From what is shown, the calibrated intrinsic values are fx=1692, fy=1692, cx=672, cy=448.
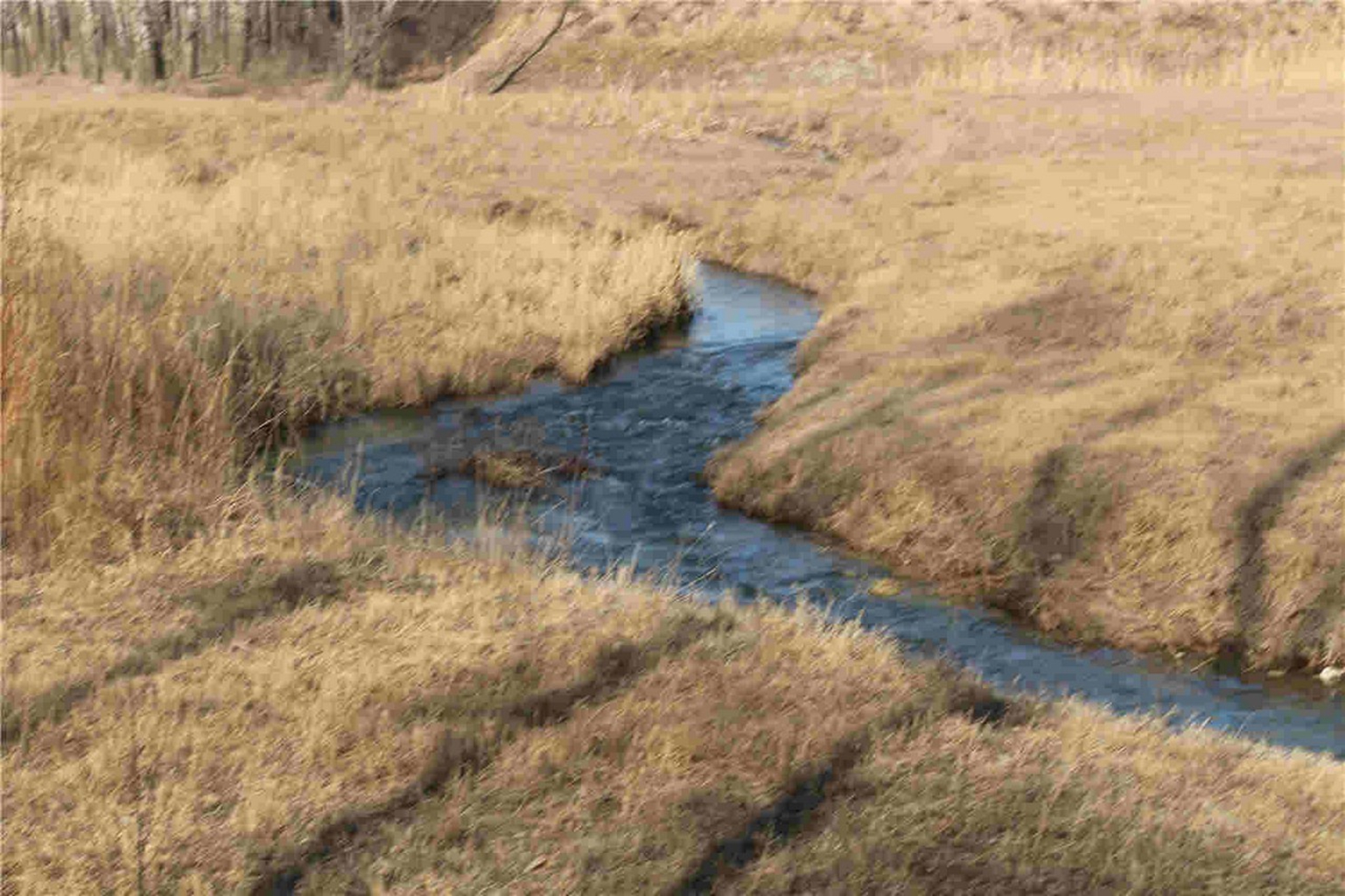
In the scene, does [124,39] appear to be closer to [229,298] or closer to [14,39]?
[14,39]

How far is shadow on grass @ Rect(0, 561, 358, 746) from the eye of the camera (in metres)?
5.09

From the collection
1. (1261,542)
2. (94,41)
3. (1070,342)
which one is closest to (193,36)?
(94,41)

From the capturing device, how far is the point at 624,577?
673 cm

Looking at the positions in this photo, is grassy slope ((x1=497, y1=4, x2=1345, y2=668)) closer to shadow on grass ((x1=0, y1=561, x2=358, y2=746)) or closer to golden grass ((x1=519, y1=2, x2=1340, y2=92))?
shadow on grass ((x1=0, y1=561, x2=358, y2=746))

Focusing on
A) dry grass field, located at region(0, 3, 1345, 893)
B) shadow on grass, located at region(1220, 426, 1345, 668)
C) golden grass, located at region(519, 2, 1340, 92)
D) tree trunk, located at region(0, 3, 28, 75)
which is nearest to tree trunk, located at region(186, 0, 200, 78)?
tree trunk, located at region(0, 3, 28, 75)

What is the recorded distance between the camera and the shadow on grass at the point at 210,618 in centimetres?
509

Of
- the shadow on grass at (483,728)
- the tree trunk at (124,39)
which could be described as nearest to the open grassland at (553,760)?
the shadow on grass at (483,728)

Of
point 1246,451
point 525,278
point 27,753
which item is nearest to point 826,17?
point 525,278

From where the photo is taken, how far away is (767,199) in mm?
18297

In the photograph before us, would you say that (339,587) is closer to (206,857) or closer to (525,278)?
(206,857)

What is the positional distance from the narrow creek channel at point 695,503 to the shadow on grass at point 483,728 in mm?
849

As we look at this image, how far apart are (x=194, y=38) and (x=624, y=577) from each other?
20327 millimetres

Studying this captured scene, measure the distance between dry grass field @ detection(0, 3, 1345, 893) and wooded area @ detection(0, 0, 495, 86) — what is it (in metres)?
5.60

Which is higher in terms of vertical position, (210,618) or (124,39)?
(124,39)
